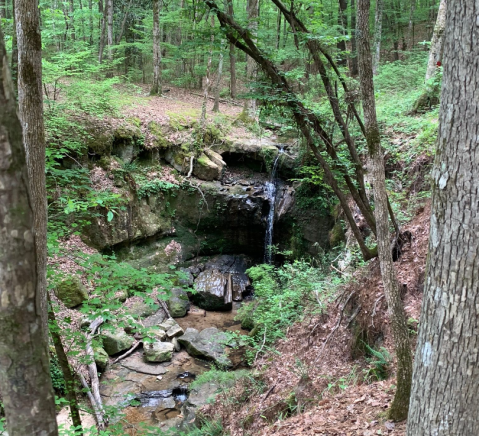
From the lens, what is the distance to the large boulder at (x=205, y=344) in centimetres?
899

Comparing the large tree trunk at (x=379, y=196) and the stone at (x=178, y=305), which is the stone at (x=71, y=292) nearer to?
the stone at (x=178, y=305)

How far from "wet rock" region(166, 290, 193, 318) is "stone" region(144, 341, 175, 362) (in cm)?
190

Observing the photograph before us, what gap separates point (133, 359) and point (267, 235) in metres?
6.64

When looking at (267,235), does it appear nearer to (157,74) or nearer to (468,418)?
(157,74)

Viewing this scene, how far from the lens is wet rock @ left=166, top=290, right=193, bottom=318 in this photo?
36.7ft

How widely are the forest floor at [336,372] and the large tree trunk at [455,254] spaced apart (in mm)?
1369

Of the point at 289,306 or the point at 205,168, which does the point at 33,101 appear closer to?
the point at 289,306

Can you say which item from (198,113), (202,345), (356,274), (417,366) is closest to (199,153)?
(198,113)

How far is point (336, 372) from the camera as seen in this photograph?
536cm

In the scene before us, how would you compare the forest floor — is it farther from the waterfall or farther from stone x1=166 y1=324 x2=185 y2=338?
the waterfall

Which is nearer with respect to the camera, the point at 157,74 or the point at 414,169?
the point at 414,169

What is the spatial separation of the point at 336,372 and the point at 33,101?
17.0 ft

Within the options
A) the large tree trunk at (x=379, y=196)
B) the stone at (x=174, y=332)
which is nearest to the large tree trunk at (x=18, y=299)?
the large tree trunk at (x=379, y=196)

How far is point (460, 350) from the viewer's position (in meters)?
2.26
